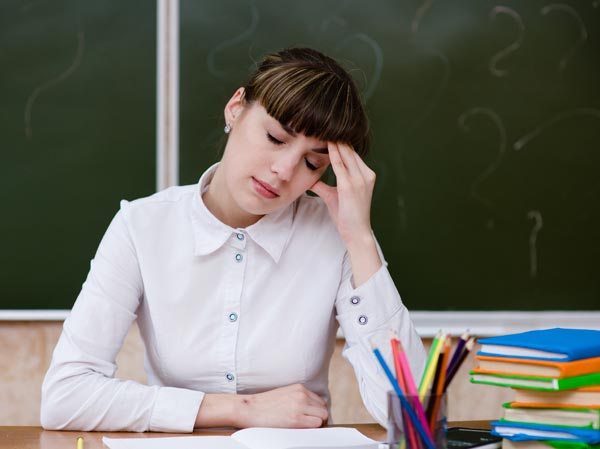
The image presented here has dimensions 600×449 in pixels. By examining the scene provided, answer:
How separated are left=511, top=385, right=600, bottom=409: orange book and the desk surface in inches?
11.3

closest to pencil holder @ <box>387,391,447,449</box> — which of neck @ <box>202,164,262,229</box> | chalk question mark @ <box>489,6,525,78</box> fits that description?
neck @ <box>202,164,262,229</box>

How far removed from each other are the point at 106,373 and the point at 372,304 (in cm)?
54

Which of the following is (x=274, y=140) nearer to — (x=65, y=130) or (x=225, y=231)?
(x=225, y=231)

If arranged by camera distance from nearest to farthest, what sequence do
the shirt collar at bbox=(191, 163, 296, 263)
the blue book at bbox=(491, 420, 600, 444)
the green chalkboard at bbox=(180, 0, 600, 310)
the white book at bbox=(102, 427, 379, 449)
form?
the blue book at bbox=(491, 420, 600, 444) < the white book at bbox=(102, 427, 379, 449) < the shirt collar at bbox=(191, 163, 296, 263) < the green chalkboard at bbox=(180, 0, 600, 310)

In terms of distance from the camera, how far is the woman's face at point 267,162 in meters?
1.60

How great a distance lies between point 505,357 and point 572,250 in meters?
1.74

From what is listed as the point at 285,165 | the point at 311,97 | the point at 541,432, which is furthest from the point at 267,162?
the point at 541,432

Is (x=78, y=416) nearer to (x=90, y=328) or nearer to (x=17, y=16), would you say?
(x=90, y=328)

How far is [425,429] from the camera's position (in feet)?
3.45

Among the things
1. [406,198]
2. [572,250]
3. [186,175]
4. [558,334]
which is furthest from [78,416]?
[572,250]

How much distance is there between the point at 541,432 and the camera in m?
1.19

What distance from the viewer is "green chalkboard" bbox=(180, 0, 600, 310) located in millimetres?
2744

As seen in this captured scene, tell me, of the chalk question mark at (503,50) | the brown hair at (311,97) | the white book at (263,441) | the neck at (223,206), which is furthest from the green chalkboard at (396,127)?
the white book at (263,441)

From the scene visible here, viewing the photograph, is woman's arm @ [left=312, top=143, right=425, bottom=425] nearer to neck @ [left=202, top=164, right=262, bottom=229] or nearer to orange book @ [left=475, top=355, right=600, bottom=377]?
neck @ [left=202, top=164, right=262, bottom=229]
